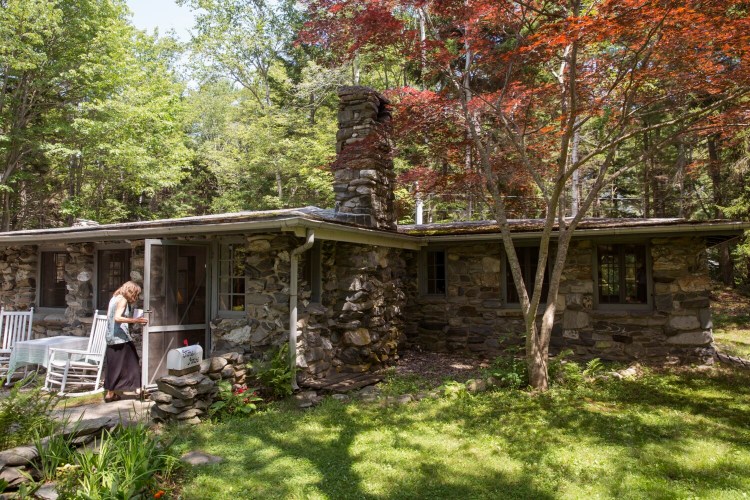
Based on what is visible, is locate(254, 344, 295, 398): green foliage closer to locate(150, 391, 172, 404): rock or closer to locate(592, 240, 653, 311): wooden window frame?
locate(150, 391, 172, 404): rock

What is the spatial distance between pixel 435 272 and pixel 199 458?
6301 millimetres

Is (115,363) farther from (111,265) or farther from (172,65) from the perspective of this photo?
(172,65)

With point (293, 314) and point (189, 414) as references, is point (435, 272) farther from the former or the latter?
point (189, 414)

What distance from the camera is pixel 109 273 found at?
8609mm

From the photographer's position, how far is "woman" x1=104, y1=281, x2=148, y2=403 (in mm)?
6242

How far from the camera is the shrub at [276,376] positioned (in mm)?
6055

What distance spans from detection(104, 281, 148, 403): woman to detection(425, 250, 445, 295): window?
17.5ft

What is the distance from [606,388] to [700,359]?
92.4 inches

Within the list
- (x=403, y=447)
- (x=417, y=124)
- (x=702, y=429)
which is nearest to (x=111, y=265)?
(x=417, y=124)

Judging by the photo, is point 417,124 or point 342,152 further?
point 342,152

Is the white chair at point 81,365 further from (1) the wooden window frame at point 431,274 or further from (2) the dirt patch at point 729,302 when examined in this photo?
(2) the dirt patch at point 729,302

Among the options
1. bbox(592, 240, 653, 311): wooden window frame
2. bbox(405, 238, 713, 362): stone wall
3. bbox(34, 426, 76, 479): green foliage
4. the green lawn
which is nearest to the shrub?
the green lawn

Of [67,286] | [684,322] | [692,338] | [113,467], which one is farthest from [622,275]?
[67,286]

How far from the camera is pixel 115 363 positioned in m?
6.28
